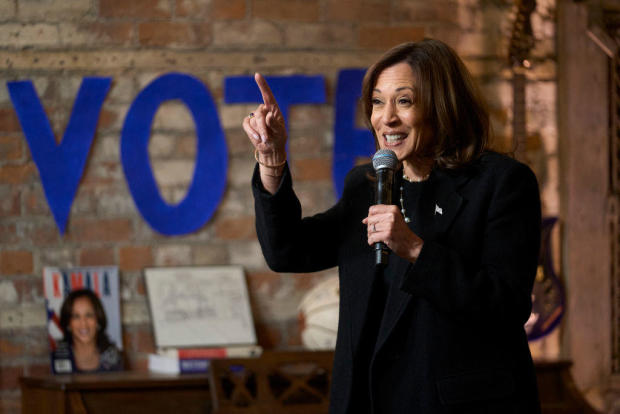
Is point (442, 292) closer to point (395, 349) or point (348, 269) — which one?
point (395, 349)

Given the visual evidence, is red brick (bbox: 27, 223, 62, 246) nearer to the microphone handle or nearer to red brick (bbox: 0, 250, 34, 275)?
red brick (bbox: 0, 250, 34, 275)

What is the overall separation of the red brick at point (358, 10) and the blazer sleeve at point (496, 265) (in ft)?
6.32

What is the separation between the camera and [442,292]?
1.52 m

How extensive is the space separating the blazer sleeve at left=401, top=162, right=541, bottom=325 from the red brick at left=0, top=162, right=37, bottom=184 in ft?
7.12

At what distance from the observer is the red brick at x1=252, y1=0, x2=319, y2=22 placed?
3381mm

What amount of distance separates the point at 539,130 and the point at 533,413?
2.11m

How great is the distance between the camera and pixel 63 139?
327 centimetres

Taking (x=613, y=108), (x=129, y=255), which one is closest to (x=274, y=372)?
(x=129, y=255)

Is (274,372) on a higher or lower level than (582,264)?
lower

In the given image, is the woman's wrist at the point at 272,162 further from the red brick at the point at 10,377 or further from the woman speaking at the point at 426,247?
the red brick at the point at 10,377

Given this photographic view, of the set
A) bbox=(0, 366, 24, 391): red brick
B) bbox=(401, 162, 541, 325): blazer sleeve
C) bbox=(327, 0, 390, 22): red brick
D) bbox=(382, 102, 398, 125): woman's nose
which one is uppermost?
bbox=(327, 0, 390, 22): red brick

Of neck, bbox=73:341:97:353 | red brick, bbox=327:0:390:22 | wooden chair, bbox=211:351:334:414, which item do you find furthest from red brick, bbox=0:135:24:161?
red brick, bbox=327:0:390:22

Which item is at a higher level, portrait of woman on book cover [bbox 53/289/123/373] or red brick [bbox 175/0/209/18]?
red brick [bbox 175/0/209/18]

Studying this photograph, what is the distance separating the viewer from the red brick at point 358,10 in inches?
135
